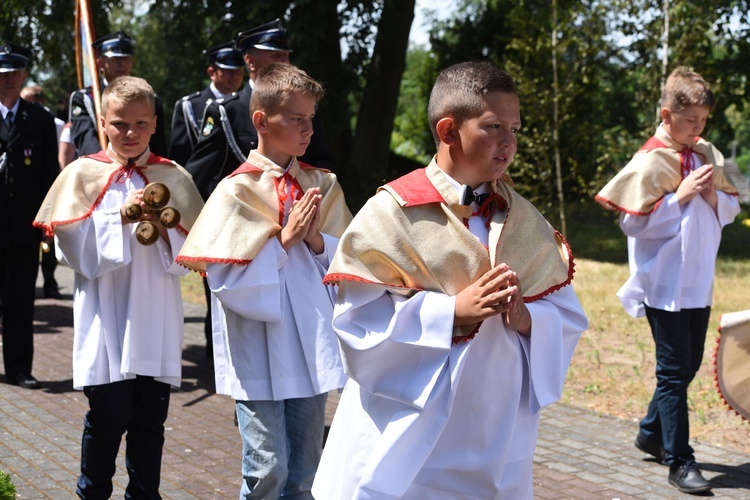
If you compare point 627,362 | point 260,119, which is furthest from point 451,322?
point 627,362

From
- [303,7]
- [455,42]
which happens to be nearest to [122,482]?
[303,7]

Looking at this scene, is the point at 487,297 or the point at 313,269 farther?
the point at 313,269

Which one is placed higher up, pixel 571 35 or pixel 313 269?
pixel 571 35

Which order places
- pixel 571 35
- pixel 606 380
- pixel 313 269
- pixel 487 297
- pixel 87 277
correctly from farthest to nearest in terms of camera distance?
pixel 571 35 < pixel 606 380 < pixel 87 277 < pixel 313 269 < pixel 487 297

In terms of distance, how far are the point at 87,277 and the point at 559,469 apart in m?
3.15

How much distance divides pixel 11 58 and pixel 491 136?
6.08 m

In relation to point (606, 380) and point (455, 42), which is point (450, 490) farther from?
point (455, 42)

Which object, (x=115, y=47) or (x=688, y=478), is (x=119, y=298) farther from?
(x=115, y=47)

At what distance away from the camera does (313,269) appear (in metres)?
4.50

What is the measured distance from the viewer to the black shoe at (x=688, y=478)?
5848 mm

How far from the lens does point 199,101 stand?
8.05m

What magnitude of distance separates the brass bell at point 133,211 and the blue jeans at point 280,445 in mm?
989

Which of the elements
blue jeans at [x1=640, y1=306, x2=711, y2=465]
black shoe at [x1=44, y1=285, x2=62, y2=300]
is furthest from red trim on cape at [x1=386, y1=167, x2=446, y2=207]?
black shoe at [x1=44, y1=285, x2=62, y2=300]

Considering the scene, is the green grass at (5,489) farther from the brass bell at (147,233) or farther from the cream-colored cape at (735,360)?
the cream-colored cape at (735,360)
